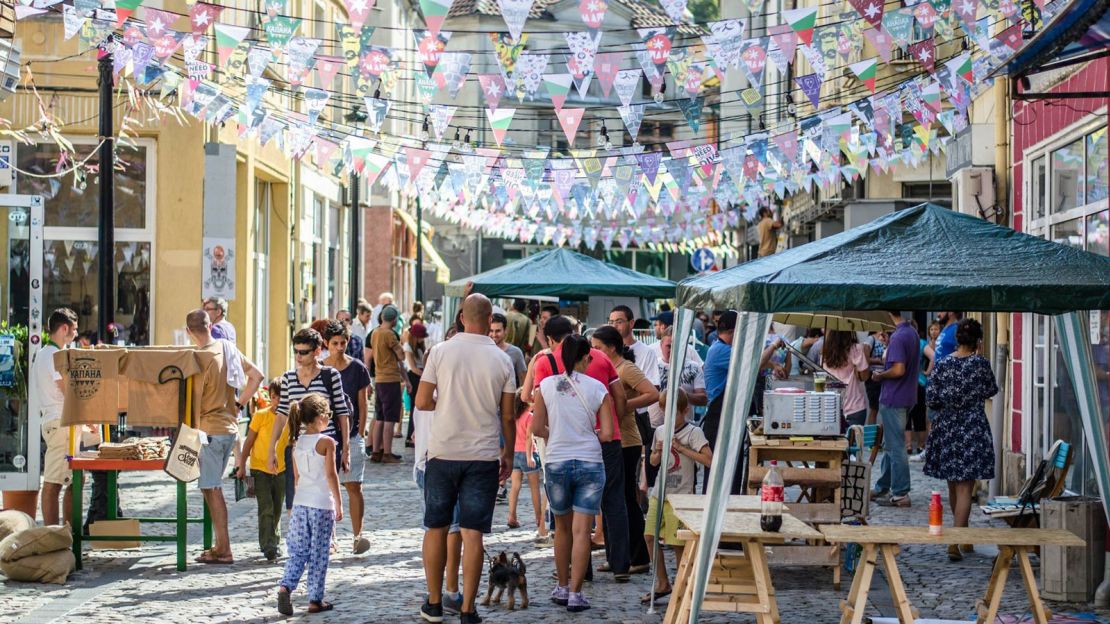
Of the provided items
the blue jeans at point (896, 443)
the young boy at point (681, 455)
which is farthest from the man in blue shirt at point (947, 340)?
the young boy at point (681, 455)

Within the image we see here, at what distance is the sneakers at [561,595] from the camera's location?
9.61 m

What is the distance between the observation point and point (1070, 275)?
809cm

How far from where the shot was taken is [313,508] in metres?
9.45

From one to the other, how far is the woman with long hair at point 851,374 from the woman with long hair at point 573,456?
6.08m

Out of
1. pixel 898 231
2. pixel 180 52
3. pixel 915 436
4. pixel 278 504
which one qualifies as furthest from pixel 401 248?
pixel 898 231

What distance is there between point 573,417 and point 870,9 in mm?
4617

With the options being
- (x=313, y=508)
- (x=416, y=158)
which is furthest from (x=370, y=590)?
(x=416, y=158)

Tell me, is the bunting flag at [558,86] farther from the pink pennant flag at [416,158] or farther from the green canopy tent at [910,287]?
the green canopy tent at [910,287]

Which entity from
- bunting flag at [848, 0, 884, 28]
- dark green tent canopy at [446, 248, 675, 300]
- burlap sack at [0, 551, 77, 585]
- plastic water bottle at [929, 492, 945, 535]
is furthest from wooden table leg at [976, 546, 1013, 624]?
dark green tent canopy at [446, 248, 675, 300]

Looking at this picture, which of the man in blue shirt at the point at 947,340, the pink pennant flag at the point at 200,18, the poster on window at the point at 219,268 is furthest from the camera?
the poster on window at the point at 219,268

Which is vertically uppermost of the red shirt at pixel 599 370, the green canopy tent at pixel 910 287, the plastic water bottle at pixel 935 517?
the green canopy tent at pixel 910 287

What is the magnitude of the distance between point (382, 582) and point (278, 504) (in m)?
1.52

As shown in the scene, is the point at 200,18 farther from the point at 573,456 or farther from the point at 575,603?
the point at 575,603

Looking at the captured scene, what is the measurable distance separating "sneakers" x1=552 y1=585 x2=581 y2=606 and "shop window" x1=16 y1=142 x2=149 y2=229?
508 inches
